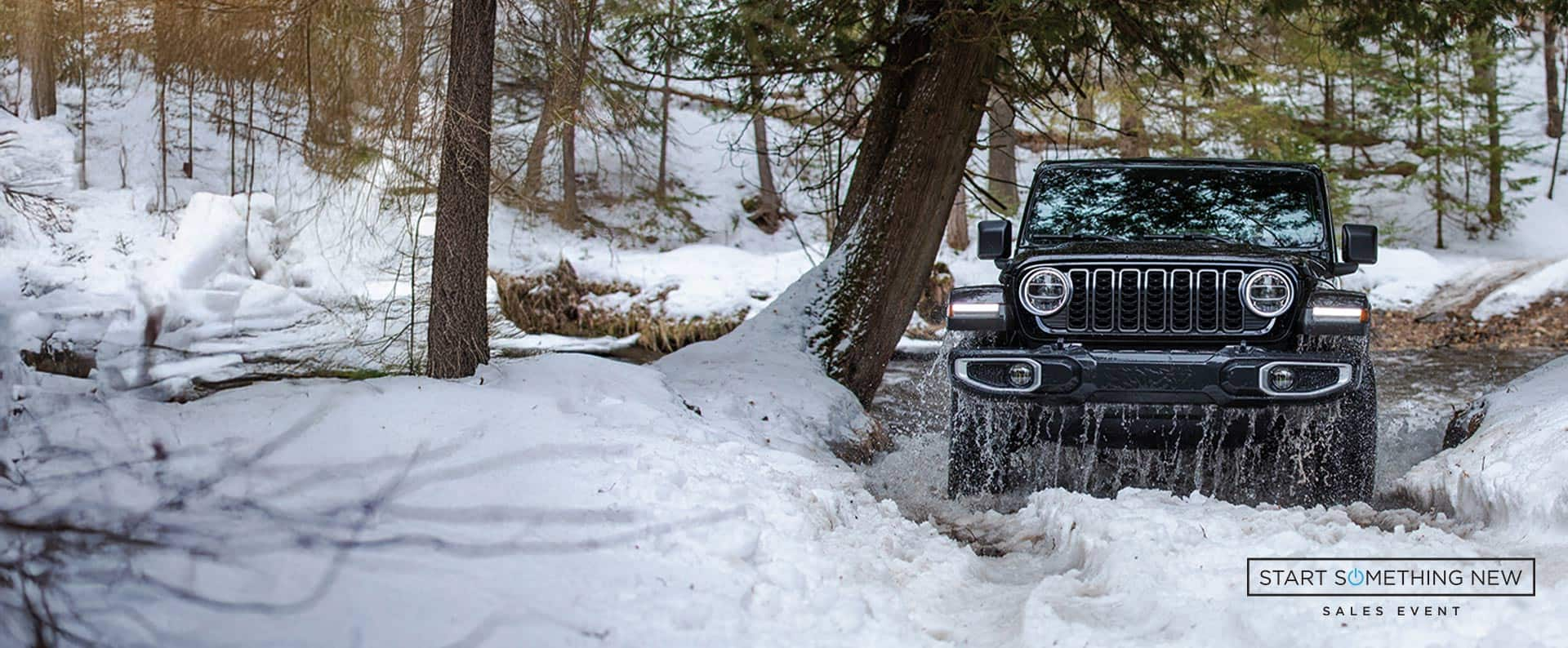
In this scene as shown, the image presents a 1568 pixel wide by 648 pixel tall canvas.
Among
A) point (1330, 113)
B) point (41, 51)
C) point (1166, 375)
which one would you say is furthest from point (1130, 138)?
point (41, 51)

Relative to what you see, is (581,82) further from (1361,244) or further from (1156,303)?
(1361,244)

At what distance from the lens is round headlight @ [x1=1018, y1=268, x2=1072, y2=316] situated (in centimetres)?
552

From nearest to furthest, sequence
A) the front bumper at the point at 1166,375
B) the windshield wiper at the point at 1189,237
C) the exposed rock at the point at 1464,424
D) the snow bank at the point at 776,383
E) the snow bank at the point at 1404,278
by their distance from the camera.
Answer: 1. the front bumper at the point at 1166,375
2. the windshield wiper at the point at 1189,237
3. the exposed rock at the point at 1464,424
4. the snow bank at the point at 776,383
5. the snow bank at the point at 1404,278

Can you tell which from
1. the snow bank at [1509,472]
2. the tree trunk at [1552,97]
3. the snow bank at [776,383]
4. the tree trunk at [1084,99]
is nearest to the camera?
the snow bank at [1509,472]

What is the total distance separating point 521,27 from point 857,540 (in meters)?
3.47

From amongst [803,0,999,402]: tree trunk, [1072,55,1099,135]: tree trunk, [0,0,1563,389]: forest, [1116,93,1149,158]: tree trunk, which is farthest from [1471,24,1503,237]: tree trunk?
[803,0,999,402]: tree trunk

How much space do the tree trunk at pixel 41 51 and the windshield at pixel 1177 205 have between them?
5116 mm

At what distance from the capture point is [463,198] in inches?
240

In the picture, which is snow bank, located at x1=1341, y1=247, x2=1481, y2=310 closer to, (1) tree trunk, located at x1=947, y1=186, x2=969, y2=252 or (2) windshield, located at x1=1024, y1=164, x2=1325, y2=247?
(1) tree trunk, located at x1=947, y1=186, x2=969, y2=252

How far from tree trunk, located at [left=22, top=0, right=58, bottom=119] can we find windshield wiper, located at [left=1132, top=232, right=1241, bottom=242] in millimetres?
5527

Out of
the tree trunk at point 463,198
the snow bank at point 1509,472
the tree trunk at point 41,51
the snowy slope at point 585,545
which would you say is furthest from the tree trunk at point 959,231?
the snowy slope at point 585,545

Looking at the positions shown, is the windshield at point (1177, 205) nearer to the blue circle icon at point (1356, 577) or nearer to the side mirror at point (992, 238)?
the side mirror at point (992, 238)

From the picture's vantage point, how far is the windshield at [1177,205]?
252 inches

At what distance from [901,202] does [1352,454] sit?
4.00 meters
